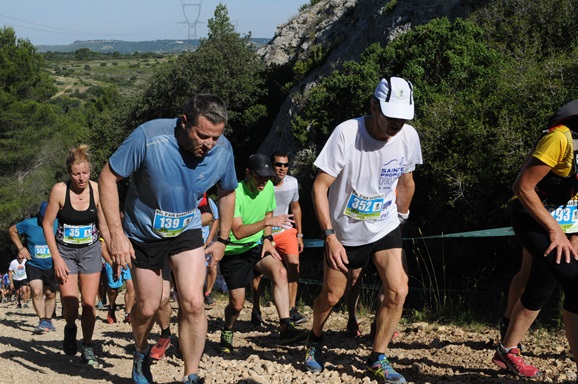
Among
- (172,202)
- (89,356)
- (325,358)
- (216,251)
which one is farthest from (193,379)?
(89,356)


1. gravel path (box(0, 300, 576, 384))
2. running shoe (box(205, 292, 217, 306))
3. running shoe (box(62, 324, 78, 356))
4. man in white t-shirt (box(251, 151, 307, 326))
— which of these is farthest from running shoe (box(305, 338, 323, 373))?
running shoe (box(205, 292, 217, 306))

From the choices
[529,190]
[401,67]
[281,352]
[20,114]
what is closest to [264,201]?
[281,352]

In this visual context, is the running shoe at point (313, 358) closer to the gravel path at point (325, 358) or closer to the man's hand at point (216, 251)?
the gravel path at point (325, 358)

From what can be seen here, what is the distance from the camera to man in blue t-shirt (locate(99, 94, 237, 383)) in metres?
4.75

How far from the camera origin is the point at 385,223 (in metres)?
5.36

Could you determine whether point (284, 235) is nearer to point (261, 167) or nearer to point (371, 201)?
point (261, 167)

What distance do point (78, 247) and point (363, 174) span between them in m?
3.04

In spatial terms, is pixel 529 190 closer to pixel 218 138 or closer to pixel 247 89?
pixel 218 138

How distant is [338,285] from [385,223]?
0.57 m

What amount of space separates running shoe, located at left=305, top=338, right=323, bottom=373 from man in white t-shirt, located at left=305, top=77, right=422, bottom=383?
1.49 feet

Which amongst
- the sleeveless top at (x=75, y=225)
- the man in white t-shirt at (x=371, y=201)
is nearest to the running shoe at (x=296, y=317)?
the sleeveless top at (x=75, y=225)

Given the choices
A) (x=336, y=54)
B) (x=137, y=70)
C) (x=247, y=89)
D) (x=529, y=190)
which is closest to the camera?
(x=529, y=190)

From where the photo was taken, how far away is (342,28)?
33812mm

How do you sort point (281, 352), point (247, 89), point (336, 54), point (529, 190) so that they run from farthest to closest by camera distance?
point (247, 89) → point (336, 54) → point (281, 352) → point (529, 190)
